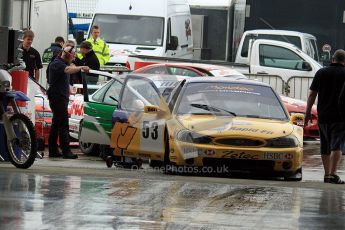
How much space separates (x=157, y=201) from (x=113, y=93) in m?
7.15

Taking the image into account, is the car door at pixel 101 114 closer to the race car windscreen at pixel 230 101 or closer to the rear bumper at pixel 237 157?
the race car windscreen at pixel 230 101

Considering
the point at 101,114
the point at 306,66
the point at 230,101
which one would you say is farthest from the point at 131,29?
the point at 230,101

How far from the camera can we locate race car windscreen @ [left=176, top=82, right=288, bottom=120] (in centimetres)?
1563

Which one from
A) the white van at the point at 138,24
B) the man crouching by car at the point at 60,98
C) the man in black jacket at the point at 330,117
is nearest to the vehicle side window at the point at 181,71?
the man crouching by car at the point at 60,98

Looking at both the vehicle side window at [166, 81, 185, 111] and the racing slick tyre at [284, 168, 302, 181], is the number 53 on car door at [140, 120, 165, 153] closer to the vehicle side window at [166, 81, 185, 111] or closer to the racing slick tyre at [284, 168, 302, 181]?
the vehicle side window at [166, 81, 185, 111]

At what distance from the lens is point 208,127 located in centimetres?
1494

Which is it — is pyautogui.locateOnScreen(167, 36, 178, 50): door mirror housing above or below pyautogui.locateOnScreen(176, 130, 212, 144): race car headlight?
above

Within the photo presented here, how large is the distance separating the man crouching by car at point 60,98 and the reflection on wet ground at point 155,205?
4457 millimetres

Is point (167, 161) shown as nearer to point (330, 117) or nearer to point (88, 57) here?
point (330, 117)

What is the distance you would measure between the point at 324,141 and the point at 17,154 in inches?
154

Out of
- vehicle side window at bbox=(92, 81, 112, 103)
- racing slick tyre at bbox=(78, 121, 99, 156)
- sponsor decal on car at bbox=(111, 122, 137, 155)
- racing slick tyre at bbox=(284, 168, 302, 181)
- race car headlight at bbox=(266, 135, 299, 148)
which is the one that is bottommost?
racing slick tyre at bbox=(78, 121, 99, 156)

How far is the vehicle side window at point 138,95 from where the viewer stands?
658 inches

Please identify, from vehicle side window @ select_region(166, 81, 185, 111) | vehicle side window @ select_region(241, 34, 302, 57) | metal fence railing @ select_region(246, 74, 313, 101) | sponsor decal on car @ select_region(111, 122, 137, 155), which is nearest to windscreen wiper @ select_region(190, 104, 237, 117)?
vehicle side window @ select_region(166, 81, 185, 111)

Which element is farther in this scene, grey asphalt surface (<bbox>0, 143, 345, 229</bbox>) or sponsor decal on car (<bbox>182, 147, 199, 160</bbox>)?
sponsor decal on car (<bbox>182, 147, 199, 160</bbox>)
